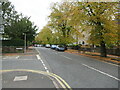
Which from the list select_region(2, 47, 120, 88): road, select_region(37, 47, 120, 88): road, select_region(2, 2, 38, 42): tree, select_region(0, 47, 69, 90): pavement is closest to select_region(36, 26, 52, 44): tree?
select_region(2, 2, 38, 42): tree

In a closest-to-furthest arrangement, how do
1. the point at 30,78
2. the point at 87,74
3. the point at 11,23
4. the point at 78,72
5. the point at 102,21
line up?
the point at 30,78, the point at 87,74, the point at 78,72, the point at 102,21, the point at 11,23

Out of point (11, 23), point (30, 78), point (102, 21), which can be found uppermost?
point (11, 23)

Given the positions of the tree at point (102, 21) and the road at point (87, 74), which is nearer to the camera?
the road at point (87, 74)

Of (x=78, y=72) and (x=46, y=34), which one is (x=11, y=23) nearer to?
(x=78, y=72)

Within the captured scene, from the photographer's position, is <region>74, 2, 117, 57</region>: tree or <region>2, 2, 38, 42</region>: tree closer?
<region>74, 2, 117, 57</region>: tree

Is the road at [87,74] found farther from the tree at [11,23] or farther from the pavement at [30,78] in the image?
the tree at [11,23]

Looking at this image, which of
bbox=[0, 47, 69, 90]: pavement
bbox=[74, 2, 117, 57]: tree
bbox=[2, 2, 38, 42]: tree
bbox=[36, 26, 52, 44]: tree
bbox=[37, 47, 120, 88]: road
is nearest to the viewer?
bbox=[0, 47, 69, 90]: pavement

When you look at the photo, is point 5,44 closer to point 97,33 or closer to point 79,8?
point 79,8

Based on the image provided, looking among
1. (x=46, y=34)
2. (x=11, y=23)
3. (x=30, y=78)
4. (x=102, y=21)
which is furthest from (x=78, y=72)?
(x=46, y=34)

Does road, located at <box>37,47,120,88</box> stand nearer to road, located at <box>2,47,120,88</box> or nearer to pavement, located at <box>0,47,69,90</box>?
road, located at <box>2,47,120,88</box>

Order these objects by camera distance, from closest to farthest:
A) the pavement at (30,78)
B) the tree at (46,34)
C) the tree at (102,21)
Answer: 1. the pavement at (30,78)
2. the tree at (102,21)
3. the tree at (46,34)

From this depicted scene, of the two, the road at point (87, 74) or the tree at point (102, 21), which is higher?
the tree at point (102, 21)

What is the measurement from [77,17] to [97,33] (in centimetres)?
323

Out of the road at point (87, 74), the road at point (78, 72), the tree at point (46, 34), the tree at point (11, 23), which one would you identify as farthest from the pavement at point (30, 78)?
the tree at point (46, 34)
